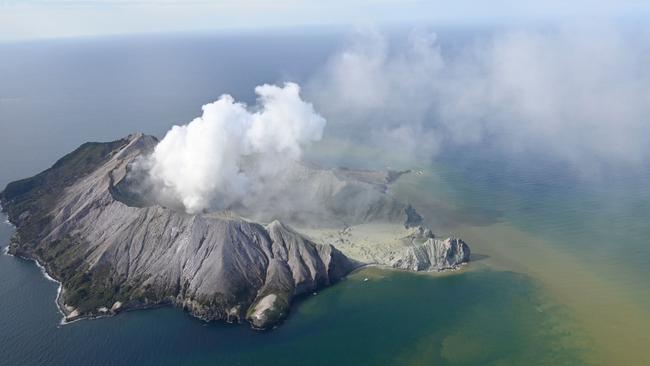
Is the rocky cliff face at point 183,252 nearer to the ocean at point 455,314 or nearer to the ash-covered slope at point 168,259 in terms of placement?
the ash-covered slope at point 168,259

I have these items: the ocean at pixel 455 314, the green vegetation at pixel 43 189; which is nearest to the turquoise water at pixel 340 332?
the ocean at pixel 455 314

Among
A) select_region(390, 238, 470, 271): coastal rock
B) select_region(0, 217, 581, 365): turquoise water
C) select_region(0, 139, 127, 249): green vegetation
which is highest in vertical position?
select_region(0, 139, 127, 249): green vegetation

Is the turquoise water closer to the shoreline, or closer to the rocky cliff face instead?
the shoreline

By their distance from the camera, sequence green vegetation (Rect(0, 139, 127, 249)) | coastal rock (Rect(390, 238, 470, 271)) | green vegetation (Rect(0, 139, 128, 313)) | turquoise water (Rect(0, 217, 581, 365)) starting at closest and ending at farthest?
turquoise water (Rect(0, 217, 581, 365)) < green vegetation (Rect(0, 139, 128, 313)) < coastal rock (Rect(390, 238, 470, 271)) < green vegetation (Rect(0, 139, 127, 249))

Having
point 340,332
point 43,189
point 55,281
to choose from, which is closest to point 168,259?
point 55,281

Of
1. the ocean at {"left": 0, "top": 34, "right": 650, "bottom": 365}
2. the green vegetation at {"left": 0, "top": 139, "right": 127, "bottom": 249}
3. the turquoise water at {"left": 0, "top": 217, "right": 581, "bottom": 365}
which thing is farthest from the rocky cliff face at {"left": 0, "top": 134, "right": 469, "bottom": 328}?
the turquoise water at {"left": 0, "top": 217, "right": 581, "bottom": 365}

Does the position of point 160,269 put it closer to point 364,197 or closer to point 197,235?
point 197,235

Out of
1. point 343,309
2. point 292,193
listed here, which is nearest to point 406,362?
point 343,309
